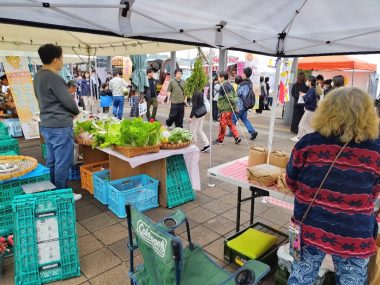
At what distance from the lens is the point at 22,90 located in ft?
24.5

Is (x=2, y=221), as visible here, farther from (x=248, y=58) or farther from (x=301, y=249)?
(x=248, y=58)

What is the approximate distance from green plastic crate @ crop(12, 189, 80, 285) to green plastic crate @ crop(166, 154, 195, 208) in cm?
155

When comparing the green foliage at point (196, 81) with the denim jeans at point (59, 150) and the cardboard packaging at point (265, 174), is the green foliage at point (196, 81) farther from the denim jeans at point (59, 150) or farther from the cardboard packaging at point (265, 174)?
the cardboard packaging at point (265, 174)

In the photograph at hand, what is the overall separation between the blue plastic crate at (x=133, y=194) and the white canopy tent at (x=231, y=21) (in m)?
1.79

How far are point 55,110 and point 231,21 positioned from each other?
7.45ft

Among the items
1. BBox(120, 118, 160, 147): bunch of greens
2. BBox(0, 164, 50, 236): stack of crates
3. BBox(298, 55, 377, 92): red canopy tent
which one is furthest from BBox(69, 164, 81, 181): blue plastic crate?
BBox(298, 55, 377, 92): red canopy tent

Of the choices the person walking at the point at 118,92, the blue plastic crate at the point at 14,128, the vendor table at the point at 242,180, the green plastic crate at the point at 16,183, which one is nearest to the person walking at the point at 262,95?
the person walking at the point at 118,92

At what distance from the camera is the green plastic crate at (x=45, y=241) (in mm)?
2266

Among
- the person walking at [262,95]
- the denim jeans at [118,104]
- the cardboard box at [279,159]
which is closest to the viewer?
the cardboard box at [279,159]

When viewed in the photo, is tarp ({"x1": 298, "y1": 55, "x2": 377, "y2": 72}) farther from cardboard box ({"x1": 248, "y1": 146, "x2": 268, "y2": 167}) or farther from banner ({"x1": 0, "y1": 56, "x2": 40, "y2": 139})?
banner ({"x1": 0, "y1": 56, "x2": 40, "y2": 139})

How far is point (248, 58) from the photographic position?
13812 mm

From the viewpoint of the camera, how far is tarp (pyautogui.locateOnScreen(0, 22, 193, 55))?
21.0ft

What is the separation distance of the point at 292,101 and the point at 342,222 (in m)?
9.23

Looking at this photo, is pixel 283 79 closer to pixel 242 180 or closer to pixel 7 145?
pixel 242 180
